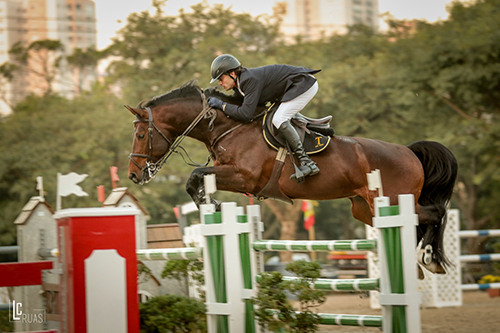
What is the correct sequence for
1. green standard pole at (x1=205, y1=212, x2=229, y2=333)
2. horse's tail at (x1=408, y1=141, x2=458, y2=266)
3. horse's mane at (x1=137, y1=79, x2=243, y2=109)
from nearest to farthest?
green standard pole at (x1=205, y1=212, x2=229, y2=333) → horse's mane at (x1=137, y1=79, x2=243, y2=109) → horse's tail at (x1=408, y1=141, x2=458, y2=266)

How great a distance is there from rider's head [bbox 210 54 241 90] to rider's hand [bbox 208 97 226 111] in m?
0.17

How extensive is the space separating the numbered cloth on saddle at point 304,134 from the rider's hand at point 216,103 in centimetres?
35

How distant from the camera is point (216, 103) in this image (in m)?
4.42

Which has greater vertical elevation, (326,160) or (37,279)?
(326,160)

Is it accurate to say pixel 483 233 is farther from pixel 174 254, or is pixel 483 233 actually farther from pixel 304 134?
pixel 174 254

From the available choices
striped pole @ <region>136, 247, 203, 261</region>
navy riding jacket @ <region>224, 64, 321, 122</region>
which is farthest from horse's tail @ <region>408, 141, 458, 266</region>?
striped pole @ <region>136, 247, 203, 261</region>

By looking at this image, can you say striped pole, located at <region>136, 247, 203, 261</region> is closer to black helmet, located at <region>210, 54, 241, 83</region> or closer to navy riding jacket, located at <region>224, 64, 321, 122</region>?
navy riding jacket, located at <region>224, 64, 321, 122</region>

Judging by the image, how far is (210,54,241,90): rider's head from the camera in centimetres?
423

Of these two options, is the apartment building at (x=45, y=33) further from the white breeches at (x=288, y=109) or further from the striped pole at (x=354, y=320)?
the striped pole at (x=354, y=320)

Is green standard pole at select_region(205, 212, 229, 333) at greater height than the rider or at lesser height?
lesser

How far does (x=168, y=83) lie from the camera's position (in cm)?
1509

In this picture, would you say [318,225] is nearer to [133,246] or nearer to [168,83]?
[168,83]

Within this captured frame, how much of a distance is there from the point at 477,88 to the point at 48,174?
10.3 metres

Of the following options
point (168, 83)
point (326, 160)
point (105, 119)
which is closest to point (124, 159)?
point (105, 119)
